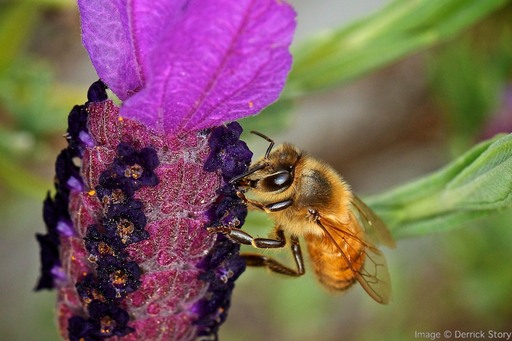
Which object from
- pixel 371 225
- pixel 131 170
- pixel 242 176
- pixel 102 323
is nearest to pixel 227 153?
pixel 242 176

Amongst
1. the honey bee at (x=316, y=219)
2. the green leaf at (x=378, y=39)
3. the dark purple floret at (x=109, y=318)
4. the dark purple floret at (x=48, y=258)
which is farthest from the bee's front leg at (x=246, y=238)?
the green leaf at (x=378, y=39)

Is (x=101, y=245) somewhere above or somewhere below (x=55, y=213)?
below

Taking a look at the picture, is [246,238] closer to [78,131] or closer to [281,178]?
[281,178]

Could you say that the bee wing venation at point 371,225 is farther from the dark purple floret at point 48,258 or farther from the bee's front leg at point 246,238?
the dark purple floret at point 48,258

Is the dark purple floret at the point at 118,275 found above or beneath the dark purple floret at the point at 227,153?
beneath

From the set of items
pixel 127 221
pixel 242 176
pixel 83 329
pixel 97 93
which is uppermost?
pixel 97 93

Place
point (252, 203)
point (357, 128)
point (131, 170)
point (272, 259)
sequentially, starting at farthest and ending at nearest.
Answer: point (357, 128) → point (272, 259) → point (252, 203) → point (131, 170)

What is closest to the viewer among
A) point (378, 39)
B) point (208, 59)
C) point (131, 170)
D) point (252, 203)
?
point (208, 59)
